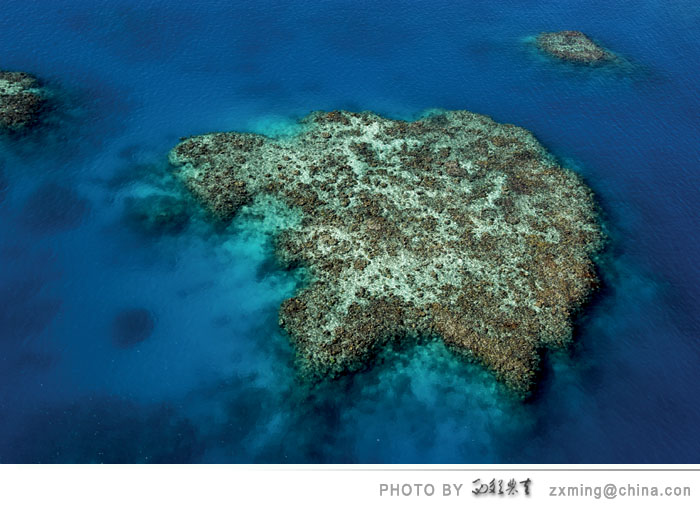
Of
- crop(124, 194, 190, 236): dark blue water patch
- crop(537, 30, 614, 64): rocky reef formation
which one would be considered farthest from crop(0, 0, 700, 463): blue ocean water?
crop(537, 30, 614, 64): rocky reef formation

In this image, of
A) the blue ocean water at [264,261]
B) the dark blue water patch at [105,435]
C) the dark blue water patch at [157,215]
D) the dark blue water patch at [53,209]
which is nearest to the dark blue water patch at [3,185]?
the blue ocean water at [264,261]

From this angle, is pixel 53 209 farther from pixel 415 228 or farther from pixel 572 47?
pixel 572 47

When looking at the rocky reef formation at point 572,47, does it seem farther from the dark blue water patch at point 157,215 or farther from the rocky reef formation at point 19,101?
the rocky reef formation at point 19,101

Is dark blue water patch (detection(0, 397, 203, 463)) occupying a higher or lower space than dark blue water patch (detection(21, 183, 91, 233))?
lower

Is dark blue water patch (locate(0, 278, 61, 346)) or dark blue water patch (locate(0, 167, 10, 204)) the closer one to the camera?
dark blue water patch (locate(0, 278, 61, 346))

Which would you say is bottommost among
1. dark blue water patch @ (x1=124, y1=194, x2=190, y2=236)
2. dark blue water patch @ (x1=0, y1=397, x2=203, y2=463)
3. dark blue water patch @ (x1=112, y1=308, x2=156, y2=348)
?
dark blue water patch @ (x1=0, y1=397, x2=203, y2=463)

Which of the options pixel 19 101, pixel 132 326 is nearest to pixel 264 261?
pixel 132 326

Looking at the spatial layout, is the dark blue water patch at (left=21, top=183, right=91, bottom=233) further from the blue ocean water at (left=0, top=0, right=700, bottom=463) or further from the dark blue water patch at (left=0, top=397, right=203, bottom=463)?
the dark blue water patch at (left=0, top=397, right=203, bottom=463)

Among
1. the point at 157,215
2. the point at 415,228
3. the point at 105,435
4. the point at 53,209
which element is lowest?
the point at 105,435
